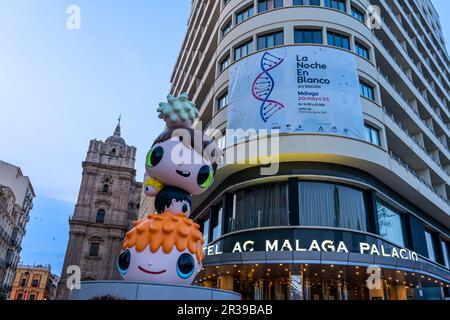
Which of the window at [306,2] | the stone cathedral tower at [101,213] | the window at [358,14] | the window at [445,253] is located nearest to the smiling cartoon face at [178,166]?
the window at [306,2]

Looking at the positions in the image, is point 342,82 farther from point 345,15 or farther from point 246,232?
point 246,232

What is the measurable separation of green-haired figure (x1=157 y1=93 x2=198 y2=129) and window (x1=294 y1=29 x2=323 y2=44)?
12274 mm

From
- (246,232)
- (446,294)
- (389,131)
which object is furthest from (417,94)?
(246,232)

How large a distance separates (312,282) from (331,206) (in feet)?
12.6

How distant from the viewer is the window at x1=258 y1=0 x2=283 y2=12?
21.5 m

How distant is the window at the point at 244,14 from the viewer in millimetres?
22594

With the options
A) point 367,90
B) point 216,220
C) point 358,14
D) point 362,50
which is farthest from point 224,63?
point 216,220

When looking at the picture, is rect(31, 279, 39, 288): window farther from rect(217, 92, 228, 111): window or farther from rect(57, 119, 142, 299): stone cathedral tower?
rect(217, 92, 228, 111): window

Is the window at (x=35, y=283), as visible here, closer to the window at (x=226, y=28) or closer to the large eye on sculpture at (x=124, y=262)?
the window at (x=226, y=28)

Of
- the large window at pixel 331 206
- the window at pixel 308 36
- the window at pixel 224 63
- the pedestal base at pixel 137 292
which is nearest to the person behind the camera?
the pedestal base at pixel 137 292

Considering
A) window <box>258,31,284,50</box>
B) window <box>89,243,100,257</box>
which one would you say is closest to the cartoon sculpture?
window <box>258,31,284,50</box>

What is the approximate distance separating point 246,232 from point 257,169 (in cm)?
332

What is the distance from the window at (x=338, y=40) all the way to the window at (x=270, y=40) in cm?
277
